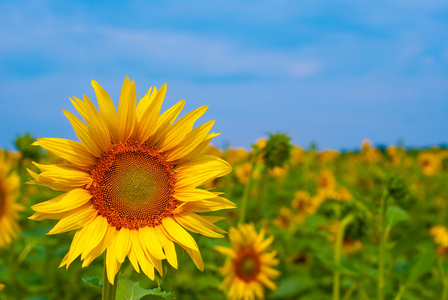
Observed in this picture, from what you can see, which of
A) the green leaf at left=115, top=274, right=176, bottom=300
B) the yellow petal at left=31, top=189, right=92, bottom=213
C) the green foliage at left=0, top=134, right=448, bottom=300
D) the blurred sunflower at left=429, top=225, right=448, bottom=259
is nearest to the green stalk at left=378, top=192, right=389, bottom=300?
the green foliage at left=0, top=134, right=448, bottom=300

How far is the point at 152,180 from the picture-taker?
1.75 metres

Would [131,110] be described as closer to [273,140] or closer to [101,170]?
[101,170]

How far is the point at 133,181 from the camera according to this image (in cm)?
171

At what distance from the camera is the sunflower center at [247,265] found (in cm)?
364

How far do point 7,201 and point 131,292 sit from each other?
106 inches

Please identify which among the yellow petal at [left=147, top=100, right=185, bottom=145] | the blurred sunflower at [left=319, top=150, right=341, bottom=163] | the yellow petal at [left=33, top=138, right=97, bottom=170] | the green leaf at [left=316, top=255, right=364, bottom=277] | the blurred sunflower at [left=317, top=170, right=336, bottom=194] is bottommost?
the green leaf at [left=316, top=255, right=364, bottom=277]

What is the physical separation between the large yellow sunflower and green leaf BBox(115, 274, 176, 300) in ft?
0.25

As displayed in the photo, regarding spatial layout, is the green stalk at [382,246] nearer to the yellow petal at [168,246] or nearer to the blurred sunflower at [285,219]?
the yellow petal at [168,246]

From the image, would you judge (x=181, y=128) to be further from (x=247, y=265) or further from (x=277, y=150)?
(x=247, y=265)

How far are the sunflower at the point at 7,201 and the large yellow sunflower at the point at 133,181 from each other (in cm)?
240

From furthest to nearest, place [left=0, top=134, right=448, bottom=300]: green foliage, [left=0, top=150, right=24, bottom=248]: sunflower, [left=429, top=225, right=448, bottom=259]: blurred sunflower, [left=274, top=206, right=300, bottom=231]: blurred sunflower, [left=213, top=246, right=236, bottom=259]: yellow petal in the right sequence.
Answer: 1. [left=274, top=206, right=300, bottom=231]: blurred sunflower
2. [left=429, top=225, right=448, bottom=259]: blurred sunflower
3. [left=0, top=150, right=24, bottom=248]: sunflower
4. [left=213, top=246, right=236, bottom=259]: yellow petal
5. [left=0, top=134, right=448, bottom=300]: green foliage

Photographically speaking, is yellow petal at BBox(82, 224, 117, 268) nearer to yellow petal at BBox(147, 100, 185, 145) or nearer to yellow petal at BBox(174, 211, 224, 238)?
yellow petal at BBox(174, 211, 224, 238)

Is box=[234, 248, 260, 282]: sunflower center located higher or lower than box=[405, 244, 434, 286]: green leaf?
lower

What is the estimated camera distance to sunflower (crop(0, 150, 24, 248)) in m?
3.75
